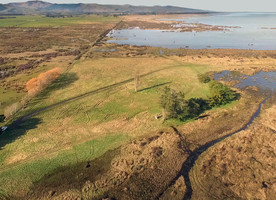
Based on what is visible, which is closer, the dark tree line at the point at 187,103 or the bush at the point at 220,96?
the dark tree line at the point at 187,103

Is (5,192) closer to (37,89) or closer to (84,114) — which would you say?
(84,114)

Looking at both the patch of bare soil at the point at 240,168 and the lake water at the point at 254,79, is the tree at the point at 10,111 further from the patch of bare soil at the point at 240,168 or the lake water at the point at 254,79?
the lake water at the point at 254,79

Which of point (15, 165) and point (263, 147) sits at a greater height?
point (263, 147)

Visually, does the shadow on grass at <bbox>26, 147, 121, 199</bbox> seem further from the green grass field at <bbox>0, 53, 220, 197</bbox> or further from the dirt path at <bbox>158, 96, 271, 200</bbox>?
the dirt path at <bbox>158, 96, 271, 200</bbox>

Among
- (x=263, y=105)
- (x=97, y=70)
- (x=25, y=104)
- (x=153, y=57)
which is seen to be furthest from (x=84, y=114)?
(x=153, y=57)

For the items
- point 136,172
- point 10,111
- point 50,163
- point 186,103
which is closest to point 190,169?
point 136,172

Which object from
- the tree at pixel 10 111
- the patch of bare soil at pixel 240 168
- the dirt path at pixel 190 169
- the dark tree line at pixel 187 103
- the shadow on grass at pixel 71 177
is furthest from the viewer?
the tree at pixel 10 111

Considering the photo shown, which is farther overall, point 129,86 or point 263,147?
point 129,86

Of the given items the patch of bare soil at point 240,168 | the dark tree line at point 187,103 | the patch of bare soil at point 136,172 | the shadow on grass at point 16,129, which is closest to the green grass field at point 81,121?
the shadow on grass at point 16,129

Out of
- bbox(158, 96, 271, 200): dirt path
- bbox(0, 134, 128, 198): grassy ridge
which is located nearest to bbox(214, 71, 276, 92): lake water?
bbox(158, 96, 271, 200): dirt path
